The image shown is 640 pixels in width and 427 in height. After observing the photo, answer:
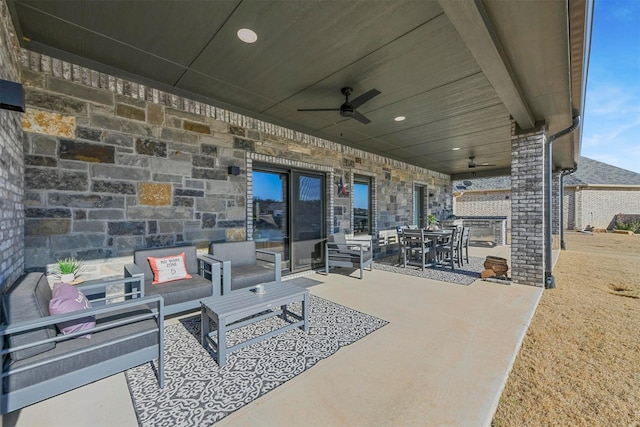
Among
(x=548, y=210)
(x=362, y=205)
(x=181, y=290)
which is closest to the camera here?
(x=181, y=290)

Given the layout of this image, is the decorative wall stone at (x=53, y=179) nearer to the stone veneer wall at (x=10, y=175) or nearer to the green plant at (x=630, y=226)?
the stone veneer wall at (x=10, y=175)

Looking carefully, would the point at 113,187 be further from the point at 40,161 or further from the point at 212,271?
the point at 212,271

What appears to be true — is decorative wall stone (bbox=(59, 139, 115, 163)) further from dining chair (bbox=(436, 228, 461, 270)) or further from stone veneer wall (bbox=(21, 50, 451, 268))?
dining chair (bbox=(436, 228, 461, 270))

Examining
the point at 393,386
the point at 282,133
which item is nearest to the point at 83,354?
the point at 393,386

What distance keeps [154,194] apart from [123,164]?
49 centimetres

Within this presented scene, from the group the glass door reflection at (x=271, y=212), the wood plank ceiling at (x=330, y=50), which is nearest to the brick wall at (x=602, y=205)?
the wood plank ceiling at (x=330, y=50)

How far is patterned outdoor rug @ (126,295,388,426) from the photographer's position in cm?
172

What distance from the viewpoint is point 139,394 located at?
187 cm

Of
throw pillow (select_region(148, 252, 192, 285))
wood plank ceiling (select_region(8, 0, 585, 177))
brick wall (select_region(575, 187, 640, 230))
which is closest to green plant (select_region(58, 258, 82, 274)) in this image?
throw pillow (select_region(148, 252, 192, 285))

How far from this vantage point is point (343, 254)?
5.47 m

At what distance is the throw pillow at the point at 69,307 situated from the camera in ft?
5.98

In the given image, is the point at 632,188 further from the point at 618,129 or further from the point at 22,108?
the point at 22,108

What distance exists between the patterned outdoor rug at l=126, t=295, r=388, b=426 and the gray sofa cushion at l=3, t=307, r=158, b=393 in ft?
1.21

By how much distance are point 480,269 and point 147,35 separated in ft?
22.6
